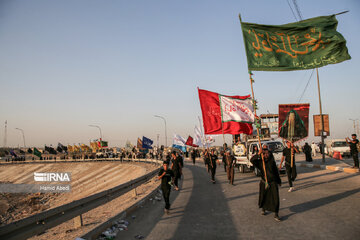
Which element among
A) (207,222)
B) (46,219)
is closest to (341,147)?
(207,222)

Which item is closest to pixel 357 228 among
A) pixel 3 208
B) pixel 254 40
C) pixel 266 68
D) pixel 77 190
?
pixel 266 68

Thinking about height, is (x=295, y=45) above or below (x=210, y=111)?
above

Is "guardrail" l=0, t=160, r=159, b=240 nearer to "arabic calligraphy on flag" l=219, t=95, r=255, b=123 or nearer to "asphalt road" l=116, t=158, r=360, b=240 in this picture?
"asphalt road" l=116, t=158, r=360, b=240

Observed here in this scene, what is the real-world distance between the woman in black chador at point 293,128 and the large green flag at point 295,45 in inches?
848

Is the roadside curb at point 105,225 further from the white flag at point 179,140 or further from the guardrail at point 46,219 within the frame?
the white flag at point 179,140

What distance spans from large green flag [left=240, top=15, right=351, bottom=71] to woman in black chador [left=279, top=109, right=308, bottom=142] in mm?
21533

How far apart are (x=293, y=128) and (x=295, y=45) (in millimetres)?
22197

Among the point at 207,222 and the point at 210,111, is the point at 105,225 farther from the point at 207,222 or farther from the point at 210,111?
the point at 210,111

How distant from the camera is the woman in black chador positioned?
2875cm

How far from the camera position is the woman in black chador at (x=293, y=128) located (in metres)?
28.8

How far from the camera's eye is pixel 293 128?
94.3 ft

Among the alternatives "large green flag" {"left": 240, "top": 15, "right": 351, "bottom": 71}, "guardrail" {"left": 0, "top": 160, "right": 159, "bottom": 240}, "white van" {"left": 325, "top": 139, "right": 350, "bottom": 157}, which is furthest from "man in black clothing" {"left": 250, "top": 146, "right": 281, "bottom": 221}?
"white van" {"left": 325, "top": 139, "right": 350, "bottom": 157}

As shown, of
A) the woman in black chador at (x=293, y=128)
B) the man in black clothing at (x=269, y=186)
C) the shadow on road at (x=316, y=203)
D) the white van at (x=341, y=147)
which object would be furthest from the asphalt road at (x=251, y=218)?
the white van at (x=341, y=147)

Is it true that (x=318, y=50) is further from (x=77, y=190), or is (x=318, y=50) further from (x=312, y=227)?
(x=77, y=190)
